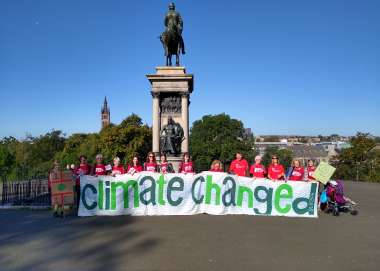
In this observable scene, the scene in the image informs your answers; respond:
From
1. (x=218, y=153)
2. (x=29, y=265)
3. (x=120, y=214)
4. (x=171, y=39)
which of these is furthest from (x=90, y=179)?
(x=218, y=153)

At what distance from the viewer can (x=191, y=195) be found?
12117 mm

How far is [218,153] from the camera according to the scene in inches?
2623

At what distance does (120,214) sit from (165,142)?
6806 millimetres

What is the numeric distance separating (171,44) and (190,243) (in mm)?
13552

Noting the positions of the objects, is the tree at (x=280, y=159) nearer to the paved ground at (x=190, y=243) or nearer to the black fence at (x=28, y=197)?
the paved ground at (x=190, y=243)

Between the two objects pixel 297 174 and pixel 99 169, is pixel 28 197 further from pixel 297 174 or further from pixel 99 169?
pixel 297 174

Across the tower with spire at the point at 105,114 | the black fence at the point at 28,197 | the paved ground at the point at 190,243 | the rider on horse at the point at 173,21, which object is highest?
the tower with spire at the point at 105,114

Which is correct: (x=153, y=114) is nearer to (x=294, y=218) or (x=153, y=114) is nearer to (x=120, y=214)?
(x=120, y=214)

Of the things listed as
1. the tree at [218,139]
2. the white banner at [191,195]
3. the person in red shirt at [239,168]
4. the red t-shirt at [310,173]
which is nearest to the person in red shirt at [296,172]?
the red t-shirt at [310,173]

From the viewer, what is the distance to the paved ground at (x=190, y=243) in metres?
6.92

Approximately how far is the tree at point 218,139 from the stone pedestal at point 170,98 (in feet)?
151

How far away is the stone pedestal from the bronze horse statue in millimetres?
1294

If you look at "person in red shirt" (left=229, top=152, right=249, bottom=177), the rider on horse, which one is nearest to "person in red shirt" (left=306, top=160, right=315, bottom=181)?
"person in red shirt" (left=229, top=152, right=249, bottom=177)

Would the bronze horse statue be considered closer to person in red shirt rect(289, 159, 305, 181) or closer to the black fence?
the black fence
